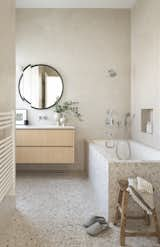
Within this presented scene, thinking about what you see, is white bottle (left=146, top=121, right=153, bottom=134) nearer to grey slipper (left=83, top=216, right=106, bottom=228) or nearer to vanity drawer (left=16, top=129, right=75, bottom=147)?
vanity drawer (left=16, top=129, right=75, bottom=147)

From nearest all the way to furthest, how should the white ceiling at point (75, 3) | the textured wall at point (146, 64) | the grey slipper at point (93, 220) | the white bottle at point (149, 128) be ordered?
the grey slipper at point (93, 220) → the textured wall at point (146, 64) → the white bottle at point (149, 128) → the white ceiling at point (75, 3)

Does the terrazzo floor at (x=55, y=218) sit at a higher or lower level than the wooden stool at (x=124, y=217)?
lower

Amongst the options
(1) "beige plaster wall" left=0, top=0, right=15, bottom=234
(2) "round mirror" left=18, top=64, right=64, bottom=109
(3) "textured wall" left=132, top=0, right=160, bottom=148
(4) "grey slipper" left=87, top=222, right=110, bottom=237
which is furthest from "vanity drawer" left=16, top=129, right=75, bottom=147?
(4) "grey slipper" left=87, top=222, right=110, bottom=237

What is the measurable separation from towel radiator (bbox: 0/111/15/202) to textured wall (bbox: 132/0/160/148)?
1869 millimetres

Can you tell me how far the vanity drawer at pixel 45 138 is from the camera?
4398 millimetres

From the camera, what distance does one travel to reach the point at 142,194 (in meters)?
2.33

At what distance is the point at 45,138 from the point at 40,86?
1.02 m

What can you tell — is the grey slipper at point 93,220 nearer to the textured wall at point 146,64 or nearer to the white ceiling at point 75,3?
the textured wall at point 146,64

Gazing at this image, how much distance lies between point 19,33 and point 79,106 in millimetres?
1578

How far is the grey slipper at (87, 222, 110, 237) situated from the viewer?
237cm

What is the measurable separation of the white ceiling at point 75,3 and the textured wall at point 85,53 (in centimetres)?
10

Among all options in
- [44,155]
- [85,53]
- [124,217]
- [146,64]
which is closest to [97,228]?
[124,217]

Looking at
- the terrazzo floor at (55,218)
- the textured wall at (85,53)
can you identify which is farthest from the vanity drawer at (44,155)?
the textured wall at (85,53)

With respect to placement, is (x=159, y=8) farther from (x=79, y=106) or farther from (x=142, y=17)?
(x=79, y=106)
